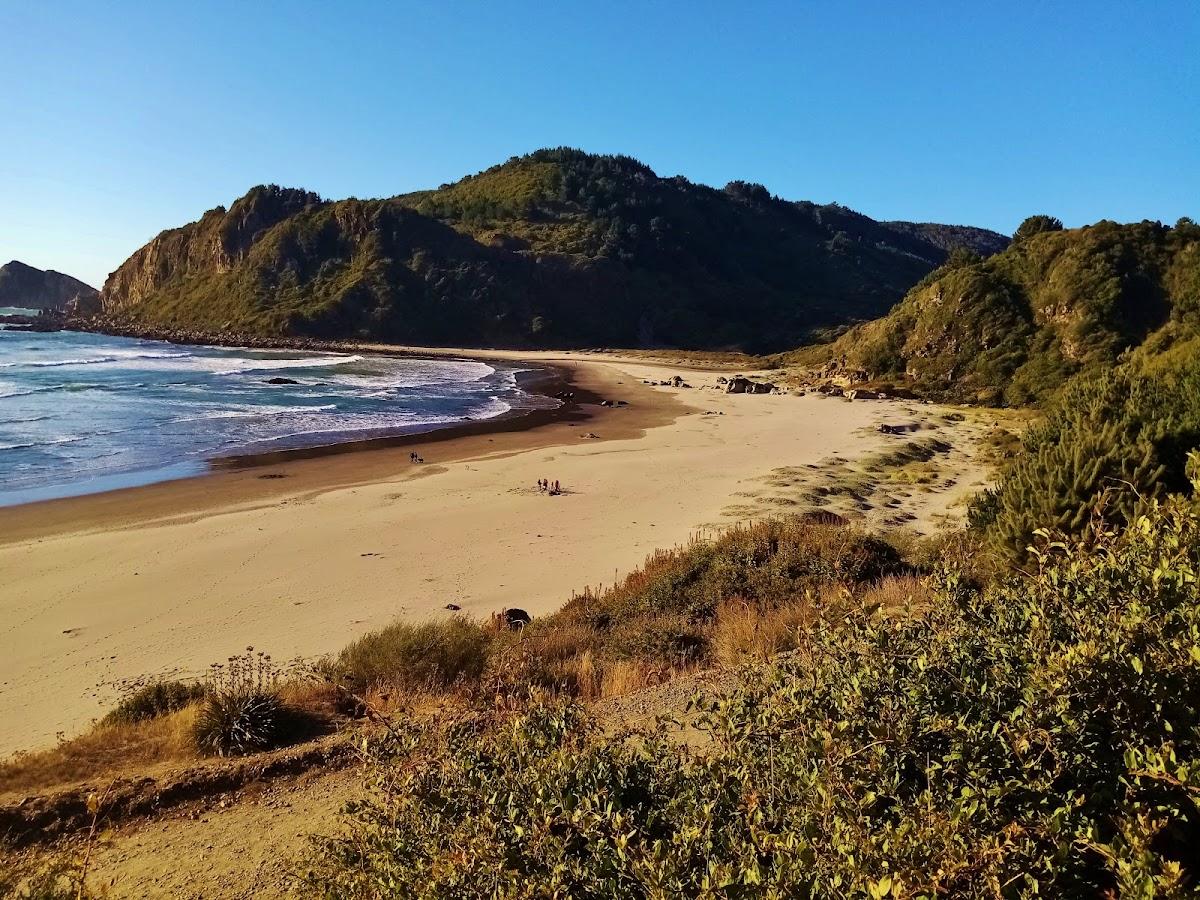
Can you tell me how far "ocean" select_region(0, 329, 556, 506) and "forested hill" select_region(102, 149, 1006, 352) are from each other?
29730 mm

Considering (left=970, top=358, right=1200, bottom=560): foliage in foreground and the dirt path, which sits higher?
(left=970, top=358, right=1200, bottom=560): foliage in foreground

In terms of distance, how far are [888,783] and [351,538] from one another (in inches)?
562

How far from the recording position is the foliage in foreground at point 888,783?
2.14 meters

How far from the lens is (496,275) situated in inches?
3999

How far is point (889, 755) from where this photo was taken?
264 cm

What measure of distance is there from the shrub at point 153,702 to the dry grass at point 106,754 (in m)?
0.26

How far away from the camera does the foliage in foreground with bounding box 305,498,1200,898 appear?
214 cm

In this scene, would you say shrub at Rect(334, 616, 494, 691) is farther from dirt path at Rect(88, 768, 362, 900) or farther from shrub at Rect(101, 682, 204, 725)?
dirt path at Rect(88, 768, 362, 900)

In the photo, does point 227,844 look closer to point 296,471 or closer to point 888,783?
point 888,783

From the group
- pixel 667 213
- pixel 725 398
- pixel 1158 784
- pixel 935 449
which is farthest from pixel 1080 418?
pixel 667 213

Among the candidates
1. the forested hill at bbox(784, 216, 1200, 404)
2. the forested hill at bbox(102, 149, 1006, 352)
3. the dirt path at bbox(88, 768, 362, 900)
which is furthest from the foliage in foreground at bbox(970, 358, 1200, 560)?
the forested hill at bbox(102, 149, 1006, 352)

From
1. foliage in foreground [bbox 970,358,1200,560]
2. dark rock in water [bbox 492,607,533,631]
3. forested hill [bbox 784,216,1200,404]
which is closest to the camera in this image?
foliage in foreground [bbox 970,358,1200,560]

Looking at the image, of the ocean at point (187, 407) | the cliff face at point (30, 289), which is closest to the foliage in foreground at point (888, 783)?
the ocean at point (187, 407)

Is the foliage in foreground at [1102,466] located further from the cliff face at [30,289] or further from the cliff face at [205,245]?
the cliff face at [30,289]
